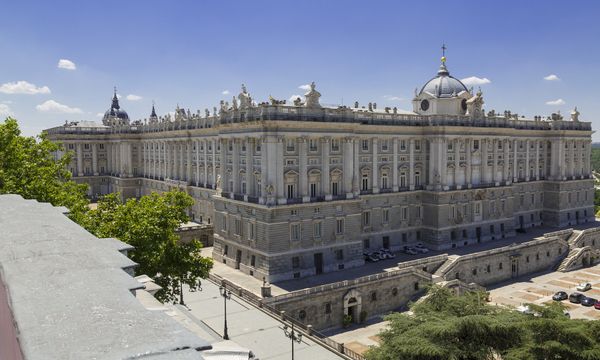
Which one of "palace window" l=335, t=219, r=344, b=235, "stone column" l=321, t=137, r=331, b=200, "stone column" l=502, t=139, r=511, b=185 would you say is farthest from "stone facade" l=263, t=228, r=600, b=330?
"stone column" l=321, t=137, r=331, b=200

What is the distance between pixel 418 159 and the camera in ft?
220

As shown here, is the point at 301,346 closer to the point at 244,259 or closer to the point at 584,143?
the point at 244,259

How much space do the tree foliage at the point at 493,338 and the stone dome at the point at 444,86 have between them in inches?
1734

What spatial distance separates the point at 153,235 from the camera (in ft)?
120

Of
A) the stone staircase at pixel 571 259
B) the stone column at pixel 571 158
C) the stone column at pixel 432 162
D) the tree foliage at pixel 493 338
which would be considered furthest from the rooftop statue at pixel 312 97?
the stone column at pixel 571 158

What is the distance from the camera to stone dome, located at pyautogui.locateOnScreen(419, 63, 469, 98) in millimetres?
69562

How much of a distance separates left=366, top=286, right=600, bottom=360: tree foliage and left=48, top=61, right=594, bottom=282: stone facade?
22955 mm

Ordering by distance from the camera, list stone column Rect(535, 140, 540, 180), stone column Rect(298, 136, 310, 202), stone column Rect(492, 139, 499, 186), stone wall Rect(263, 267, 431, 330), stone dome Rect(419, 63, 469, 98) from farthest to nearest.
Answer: stone column Rect(535, 140, 540, 180)
stone column Rect(492, 139, 499, 186)
stone dome Rect(419, 63, 469, 98)
stone column Rect(298, 136, 310, 202)
stone wall Rect(263, 267, 431, 330)

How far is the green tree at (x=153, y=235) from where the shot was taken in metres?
35.4

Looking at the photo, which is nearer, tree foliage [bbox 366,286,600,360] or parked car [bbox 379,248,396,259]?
tree foliage [bbox 366,286,600,360]

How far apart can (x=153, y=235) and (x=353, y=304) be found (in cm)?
2094

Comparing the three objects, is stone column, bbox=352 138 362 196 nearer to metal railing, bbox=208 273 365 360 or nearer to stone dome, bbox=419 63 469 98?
stone dome, bbox=419 63 469 98

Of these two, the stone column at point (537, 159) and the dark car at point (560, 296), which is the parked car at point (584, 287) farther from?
the stone column at point (537, 159)

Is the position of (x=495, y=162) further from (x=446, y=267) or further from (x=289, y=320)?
(x=289, y=320)
